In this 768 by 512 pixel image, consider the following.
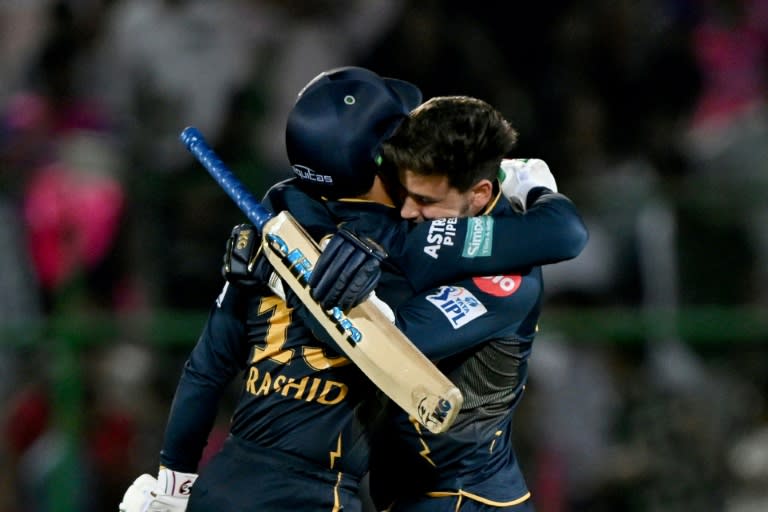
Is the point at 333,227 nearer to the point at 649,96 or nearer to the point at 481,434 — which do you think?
the point at 481,434

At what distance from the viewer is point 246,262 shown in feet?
9.21

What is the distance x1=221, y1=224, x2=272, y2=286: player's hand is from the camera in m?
2.80

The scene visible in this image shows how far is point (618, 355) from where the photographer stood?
545 centimetres

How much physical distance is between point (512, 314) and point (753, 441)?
2897 mm

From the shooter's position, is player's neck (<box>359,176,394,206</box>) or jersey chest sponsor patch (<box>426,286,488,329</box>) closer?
jersey chest sponsor patch (<box>426,286,488,329</box>)

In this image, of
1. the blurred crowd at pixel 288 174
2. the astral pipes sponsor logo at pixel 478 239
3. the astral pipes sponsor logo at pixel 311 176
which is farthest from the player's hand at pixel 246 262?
the blurred crowd at pixel 288 174

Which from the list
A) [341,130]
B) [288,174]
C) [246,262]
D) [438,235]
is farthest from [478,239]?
[288,174]

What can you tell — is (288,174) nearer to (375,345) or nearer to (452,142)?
(452,142)

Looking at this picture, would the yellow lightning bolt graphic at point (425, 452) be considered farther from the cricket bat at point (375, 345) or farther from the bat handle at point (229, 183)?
the bat handle at point (229, 183)

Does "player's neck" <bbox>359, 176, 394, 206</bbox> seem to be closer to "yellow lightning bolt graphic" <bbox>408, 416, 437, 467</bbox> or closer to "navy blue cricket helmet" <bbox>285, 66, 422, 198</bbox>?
"navy blue cricket helmet" <bbox>285, 66, 422, 198</bbox>

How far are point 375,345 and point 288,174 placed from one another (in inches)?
105

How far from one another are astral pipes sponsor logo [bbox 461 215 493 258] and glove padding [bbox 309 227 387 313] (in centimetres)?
34

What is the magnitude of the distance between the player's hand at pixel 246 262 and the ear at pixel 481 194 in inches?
19.1

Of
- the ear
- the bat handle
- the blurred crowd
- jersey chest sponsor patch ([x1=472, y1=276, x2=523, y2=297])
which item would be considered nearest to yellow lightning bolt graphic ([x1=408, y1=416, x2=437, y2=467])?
jersey chest sponsor patch ([x1=472, y1=276, x2=523, y2=297])
